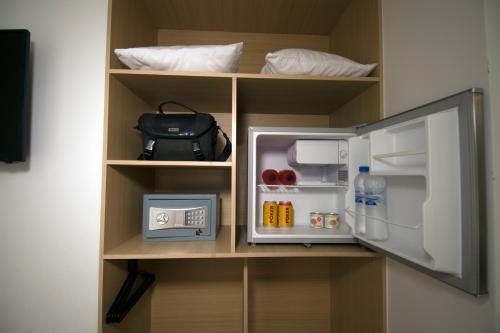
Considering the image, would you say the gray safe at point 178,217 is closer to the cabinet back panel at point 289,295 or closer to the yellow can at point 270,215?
the yellow can at point 270,215

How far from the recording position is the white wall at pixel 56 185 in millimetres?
843

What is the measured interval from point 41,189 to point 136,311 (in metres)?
0.78

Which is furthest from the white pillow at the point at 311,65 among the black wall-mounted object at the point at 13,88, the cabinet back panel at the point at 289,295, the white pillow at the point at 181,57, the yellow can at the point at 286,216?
the cabinet back panel at the point at 289,295

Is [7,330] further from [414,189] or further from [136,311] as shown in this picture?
[414,189]

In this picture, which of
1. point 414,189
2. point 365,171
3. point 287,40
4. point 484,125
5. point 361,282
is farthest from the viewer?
point 287,40

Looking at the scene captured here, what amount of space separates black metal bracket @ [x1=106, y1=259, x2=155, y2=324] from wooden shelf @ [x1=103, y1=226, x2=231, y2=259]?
0.53 ft

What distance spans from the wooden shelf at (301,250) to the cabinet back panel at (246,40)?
1.09 meters

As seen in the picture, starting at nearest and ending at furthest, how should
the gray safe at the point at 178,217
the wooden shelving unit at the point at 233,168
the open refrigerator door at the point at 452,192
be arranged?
1. the open refrigerator door at the point at 452,192
2. the wooden shelving unit at the point at 233,168
3. the gray safe at the point at 178,217

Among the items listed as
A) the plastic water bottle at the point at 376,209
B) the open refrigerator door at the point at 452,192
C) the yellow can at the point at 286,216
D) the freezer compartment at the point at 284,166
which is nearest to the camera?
the open refrigerator door at the point at 452,192

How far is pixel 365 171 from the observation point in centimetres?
81

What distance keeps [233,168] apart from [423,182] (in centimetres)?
66

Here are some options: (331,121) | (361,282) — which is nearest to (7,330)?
(361,282)

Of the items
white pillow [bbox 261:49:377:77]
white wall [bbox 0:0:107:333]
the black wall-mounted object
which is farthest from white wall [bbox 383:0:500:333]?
the black wall-mounted object

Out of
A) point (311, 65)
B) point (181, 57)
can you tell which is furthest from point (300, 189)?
point (181, 57)
